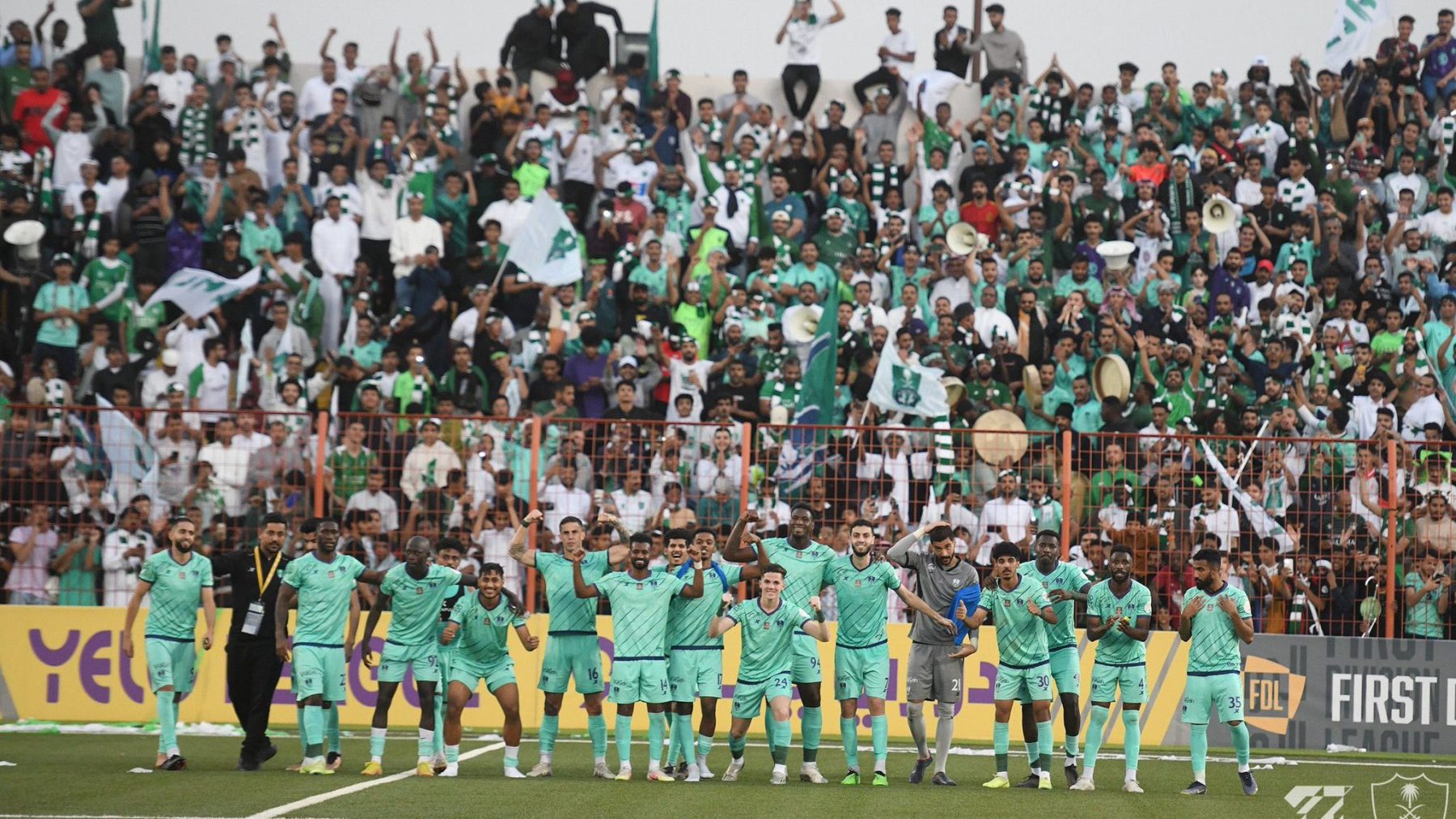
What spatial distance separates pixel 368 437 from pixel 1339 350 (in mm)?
12742

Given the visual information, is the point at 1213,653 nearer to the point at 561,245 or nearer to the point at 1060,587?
the point at 1060,587

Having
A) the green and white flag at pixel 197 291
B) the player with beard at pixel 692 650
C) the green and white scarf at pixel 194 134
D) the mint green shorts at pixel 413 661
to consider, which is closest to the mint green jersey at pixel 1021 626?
the player with beard at pixel 692 650

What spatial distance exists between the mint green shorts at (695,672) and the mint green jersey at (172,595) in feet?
14.2

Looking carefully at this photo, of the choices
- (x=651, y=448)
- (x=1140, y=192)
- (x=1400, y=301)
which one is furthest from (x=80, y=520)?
(x=1400, y=301)

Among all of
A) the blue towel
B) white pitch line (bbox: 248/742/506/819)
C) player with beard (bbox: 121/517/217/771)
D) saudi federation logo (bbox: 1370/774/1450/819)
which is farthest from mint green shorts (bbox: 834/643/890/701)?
player with beard (bbox: 121/517/217/771)

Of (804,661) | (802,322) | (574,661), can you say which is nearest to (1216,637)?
(804,661)

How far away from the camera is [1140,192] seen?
1048 inches

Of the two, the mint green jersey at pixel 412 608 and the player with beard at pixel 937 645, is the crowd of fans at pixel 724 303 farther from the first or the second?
the mint green jersey at pixel 412 608

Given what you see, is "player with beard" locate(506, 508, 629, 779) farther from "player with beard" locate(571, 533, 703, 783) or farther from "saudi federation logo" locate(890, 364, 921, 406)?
"saudi federation logo" locate(890, 364, 921, 406)

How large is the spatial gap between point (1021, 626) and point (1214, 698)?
1.78m

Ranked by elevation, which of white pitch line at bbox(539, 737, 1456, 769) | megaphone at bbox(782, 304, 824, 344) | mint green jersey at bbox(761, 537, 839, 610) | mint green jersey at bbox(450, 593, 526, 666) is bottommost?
white pitch line at bbox(539, 737, 1456, 769)

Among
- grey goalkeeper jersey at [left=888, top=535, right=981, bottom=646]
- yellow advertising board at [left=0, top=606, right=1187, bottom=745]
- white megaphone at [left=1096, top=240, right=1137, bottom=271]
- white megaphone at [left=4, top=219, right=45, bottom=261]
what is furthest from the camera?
white megaphone at [left=1096, top=240, right=1137, bottom=271]

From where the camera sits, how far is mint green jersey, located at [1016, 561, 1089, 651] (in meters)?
16.9

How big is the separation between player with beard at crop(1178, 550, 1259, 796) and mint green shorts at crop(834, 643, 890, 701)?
105 inches
